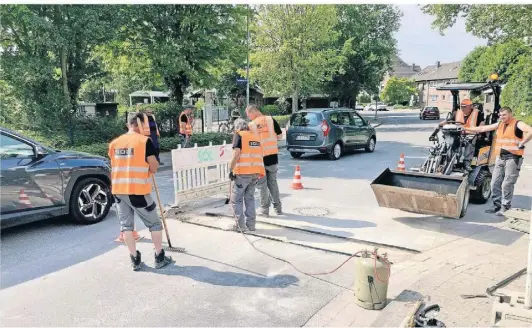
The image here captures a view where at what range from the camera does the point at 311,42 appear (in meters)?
27.4

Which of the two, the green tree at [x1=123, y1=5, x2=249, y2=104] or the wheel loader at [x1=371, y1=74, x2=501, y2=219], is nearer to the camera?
the wheel loader at [x1=371, y1=74, x2=501, y2=219]

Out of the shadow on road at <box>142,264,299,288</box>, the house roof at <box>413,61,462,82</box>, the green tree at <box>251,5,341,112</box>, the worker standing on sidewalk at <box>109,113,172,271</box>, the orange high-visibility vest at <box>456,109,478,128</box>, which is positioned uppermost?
the house roof at <box>413,61,462,82</box>

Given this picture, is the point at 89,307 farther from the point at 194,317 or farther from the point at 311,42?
the point at 311,42

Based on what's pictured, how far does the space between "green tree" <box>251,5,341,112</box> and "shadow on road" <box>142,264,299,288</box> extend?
23556mm

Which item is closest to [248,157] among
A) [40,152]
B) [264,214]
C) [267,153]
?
[267,153]

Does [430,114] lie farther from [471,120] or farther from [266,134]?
[266,134]

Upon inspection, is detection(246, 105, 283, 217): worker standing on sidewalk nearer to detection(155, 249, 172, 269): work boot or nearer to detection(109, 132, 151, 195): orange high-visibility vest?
detection(155, 249, 172, 269): work boot

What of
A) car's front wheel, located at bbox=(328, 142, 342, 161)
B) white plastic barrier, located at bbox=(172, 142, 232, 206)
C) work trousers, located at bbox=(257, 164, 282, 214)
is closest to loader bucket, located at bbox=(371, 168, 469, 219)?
work trousers, located at bbox=(257, 164, 282, 214)

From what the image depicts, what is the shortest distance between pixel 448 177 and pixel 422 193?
880 millimetres

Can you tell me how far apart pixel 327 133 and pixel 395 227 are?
7.33 meters

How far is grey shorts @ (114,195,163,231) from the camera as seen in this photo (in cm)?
479

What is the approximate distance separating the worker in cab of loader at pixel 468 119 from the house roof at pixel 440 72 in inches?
2916

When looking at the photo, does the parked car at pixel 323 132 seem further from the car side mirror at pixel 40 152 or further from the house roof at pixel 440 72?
the house roof at pixel 440 72

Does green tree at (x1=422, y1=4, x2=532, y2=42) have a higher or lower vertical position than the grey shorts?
higher
